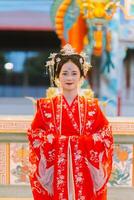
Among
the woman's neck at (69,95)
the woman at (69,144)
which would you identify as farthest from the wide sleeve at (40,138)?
the woman's neck at (69,95)

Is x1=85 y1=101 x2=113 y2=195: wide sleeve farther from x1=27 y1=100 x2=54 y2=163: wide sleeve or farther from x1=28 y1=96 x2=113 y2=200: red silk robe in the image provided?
x1=27 y1=100 x2=54 y2=163: wide sleeve

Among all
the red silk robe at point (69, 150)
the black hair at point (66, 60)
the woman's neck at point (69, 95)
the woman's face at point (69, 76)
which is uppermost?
the black hair at point (66, 60)

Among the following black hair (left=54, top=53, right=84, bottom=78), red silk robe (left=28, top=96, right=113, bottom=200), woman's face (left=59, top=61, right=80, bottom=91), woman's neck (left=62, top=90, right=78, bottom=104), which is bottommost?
red silk robe (left=28, top=96, right=113, bottom=200)

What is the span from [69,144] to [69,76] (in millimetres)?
244

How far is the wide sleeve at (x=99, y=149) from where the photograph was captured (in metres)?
1.63

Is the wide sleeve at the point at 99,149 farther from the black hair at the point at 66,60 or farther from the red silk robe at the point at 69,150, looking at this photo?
the black hair at the point at 66,60

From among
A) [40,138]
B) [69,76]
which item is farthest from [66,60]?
[40,138]

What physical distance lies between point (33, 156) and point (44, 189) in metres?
0.13

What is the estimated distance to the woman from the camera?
63.9 inches

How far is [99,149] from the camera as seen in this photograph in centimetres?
163

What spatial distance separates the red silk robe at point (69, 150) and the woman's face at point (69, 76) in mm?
48

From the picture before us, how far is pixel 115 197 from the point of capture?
8.16ft

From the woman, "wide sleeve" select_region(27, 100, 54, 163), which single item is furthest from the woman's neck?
"wide sleeve" select_region(27, 100, 54, 163)

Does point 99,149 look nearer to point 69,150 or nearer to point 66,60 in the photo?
point 69,150
